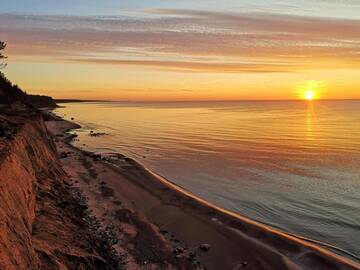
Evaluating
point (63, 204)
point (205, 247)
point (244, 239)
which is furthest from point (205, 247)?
point (63, 204)

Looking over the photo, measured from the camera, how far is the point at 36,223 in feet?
39.5

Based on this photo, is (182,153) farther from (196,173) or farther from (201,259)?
(201,259)

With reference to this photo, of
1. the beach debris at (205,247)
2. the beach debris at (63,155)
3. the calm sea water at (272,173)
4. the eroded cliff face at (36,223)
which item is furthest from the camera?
the beach debris at (63,155)

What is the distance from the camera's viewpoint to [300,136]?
57.5 m

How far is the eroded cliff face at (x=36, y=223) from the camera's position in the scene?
8.36m

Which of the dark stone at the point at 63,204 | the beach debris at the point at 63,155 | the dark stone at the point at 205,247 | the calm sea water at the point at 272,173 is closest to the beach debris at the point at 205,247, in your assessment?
the dark stone at the point at 205,247

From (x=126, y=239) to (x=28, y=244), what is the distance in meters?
7.55

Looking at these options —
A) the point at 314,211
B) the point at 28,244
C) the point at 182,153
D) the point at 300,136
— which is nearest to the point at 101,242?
the point at 28,244

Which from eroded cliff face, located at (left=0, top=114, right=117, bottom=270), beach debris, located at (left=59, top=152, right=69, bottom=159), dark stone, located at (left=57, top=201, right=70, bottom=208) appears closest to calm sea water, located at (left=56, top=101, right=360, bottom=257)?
beach debris, located at (left=59, top=152, right=69, bottom=159)

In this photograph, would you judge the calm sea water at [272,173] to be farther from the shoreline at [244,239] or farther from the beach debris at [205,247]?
the beach debris at [205,247]

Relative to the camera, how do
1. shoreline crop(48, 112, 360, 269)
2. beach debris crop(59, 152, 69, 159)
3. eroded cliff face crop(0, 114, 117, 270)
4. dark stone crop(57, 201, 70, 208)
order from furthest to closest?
beach debris crop(59, 152, 69, 159)
dark stone crop(57, 201, 70, 208)
shoreline crop(48, 112, 360, 269)
eroded cliff face crop(0, 114, 117, 270)

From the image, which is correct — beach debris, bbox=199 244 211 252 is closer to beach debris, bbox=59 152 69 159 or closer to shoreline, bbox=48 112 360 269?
shoreline, bbox=48 112 360 269

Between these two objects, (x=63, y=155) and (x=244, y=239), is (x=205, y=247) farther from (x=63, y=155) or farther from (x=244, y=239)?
(x=63, y=155)

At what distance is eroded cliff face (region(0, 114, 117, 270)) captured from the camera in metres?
8.36
